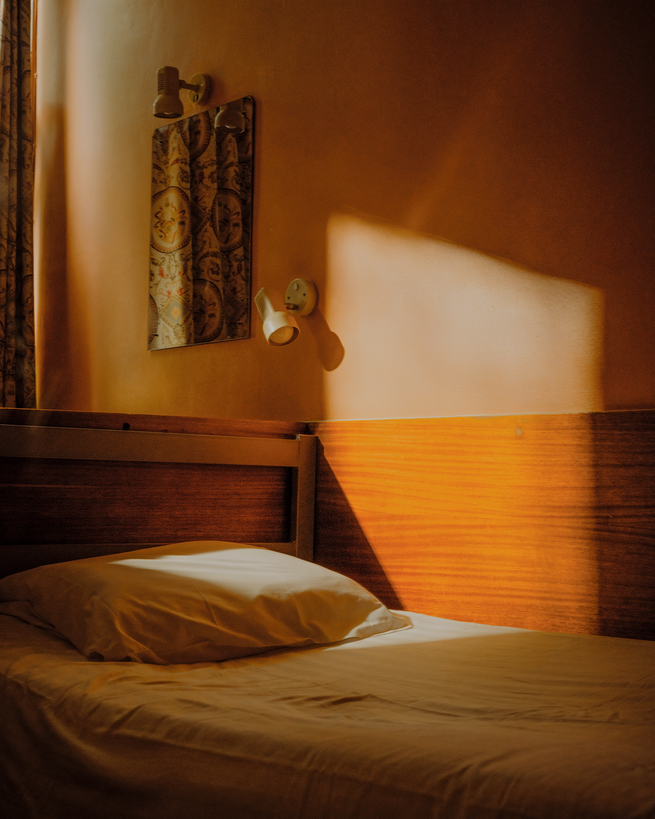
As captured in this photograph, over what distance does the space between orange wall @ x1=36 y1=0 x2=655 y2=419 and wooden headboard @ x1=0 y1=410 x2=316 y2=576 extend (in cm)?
28

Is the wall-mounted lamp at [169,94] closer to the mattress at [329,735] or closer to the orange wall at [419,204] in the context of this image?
the orange wall at [419,204]

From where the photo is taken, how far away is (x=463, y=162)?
1.97 metres

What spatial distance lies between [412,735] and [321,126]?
1.95m

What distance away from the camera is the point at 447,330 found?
198 centimetres

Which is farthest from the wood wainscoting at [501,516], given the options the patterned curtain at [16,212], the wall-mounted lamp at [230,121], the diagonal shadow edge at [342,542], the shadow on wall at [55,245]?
the patterned curtain at [16,212]

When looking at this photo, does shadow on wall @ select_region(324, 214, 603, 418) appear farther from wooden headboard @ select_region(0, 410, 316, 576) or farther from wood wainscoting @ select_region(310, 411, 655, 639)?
wooden headboard @ select_region(0, 410, 316, 576)

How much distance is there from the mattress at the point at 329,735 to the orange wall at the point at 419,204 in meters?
0.78

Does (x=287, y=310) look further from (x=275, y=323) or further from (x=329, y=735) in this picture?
(x=329, y=735)

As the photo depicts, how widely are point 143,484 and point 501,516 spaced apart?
0.91 metres

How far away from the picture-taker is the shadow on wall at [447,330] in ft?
5.74

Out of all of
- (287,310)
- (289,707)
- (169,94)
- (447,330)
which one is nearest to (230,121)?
(169,94)

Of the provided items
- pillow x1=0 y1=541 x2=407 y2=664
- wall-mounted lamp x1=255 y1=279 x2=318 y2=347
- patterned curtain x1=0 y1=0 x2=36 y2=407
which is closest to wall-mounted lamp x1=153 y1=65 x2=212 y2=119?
wall-mounted lamp x1=255 y1=279 x2=318 y2=347

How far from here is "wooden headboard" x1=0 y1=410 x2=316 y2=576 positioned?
1.68 m

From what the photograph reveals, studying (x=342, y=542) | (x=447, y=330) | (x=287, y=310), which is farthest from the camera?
(x=287, y=310)
